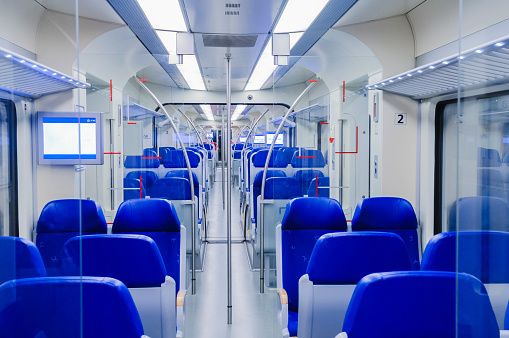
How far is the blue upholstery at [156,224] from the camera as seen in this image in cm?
286

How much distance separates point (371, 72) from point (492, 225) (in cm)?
341

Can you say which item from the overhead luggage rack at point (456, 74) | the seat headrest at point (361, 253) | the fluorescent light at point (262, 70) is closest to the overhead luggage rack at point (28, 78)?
the overhead luggage rack at point (456, 74)

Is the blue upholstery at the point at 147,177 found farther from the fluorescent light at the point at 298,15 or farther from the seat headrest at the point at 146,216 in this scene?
the fluorescent light at the point at 298,15

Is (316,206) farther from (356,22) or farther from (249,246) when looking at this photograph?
(249,246)

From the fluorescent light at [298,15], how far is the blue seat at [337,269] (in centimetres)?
271

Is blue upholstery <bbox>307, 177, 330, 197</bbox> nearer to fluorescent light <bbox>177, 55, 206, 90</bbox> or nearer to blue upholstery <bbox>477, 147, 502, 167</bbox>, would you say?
blue upholstery <bbox>477, 147, 502, 167</bbox>

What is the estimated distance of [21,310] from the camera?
3.20 ft

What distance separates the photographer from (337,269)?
2.03 m

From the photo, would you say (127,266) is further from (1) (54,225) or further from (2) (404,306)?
(2) (404,306)

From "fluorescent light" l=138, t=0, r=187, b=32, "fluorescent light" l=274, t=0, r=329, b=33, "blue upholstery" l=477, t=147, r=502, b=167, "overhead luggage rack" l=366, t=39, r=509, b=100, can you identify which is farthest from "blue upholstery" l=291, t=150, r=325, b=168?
"blue upholstery" l=477, t=147, r=502, b=167

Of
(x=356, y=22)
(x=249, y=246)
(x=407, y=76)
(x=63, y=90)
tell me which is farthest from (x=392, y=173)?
(x=63, y=90)

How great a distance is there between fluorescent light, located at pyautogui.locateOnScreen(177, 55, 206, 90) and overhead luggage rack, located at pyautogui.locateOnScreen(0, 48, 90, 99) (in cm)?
530

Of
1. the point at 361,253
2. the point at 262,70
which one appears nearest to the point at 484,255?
the point at 361,253

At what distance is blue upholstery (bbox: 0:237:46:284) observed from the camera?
924mm
